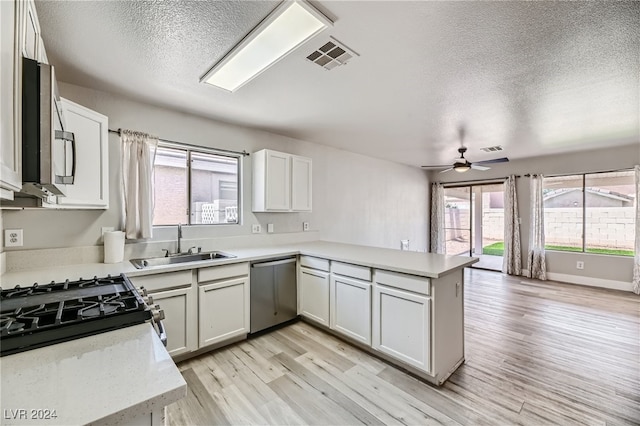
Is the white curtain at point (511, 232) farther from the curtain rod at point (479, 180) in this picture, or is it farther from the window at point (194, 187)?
the window at point (194, 187)

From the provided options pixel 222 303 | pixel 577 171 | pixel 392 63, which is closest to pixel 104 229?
pixel 222 303

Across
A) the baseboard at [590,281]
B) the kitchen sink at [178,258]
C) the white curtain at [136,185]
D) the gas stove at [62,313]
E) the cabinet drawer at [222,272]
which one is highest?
the white curtain at [136,185]

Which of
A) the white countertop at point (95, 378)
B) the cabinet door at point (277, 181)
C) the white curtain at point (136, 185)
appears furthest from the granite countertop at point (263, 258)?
the white countertop at point (95, 378)

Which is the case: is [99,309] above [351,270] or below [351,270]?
above

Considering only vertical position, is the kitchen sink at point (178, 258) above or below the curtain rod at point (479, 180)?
below

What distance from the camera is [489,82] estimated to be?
94.7 inches

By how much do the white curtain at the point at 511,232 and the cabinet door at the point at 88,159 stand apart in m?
7.23

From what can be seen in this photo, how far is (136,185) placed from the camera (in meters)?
2.69

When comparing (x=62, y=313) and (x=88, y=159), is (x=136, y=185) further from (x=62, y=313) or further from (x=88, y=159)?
(x=62, y=313)

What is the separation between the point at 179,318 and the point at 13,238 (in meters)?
1.42

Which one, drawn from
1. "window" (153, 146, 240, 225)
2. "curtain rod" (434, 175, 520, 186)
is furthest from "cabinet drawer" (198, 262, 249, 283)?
"curtain rod" (434, 175, 520, 186)

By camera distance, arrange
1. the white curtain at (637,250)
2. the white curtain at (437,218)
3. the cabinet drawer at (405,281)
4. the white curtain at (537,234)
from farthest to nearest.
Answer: the white curtain at (437,218) < the white curtain at (537,234) < the white curtain at (637,250) < the cabinet drawer at (405,281)

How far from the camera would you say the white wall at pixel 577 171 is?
16.1 ft

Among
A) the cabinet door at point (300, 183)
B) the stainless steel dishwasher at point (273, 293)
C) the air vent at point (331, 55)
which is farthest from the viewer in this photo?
the cabinet door at point (300, 183)
